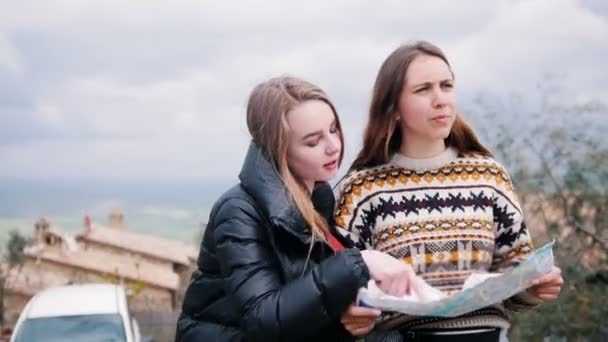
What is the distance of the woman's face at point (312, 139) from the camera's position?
2910 mm

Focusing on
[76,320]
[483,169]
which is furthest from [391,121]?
[76,320]

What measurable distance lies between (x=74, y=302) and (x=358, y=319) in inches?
278

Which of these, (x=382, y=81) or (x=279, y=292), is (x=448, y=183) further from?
(x=279, y=292)

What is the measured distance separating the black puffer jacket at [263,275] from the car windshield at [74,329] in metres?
6.02

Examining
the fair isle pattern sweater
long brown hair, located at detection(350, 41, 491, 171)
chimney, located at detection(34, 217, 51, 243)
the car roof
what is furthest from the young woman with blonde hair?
chimney, located at detection(34, 217, 51, 243)

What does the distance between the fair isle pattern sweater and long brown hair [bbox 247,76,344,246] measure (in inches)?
8.8

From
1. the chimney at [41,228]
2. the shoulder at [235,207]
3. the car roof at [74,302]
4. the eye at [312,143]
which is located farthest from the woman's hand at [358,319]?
the chimney at [41,228]

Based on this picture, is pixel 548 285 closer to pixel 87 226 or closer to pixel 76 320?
pixel 76 320

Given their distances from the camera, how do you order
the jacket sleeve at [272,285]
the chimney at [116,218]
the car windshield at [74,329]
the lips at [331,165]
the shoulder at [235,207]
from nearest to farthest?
1. the jacket sleeve at [272,285]
2. the shoulder at [235,207]
3. the lips at [331,165]
4. the car windshield at [74,329]
5. the chimney at [116,218]

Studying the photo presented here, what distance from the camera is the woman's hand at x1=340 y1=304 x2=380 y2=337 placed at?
107 inches

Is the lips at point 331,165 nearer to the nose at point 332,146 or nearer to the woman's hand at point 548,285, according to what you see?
the nose at point 332,146

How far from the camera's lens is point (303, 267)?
283 cm

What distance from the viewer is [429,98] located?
3.14 meters

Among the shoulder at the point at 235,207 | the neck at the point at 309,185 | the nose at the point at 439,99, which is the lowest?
the shoulder at the point at 235,207
